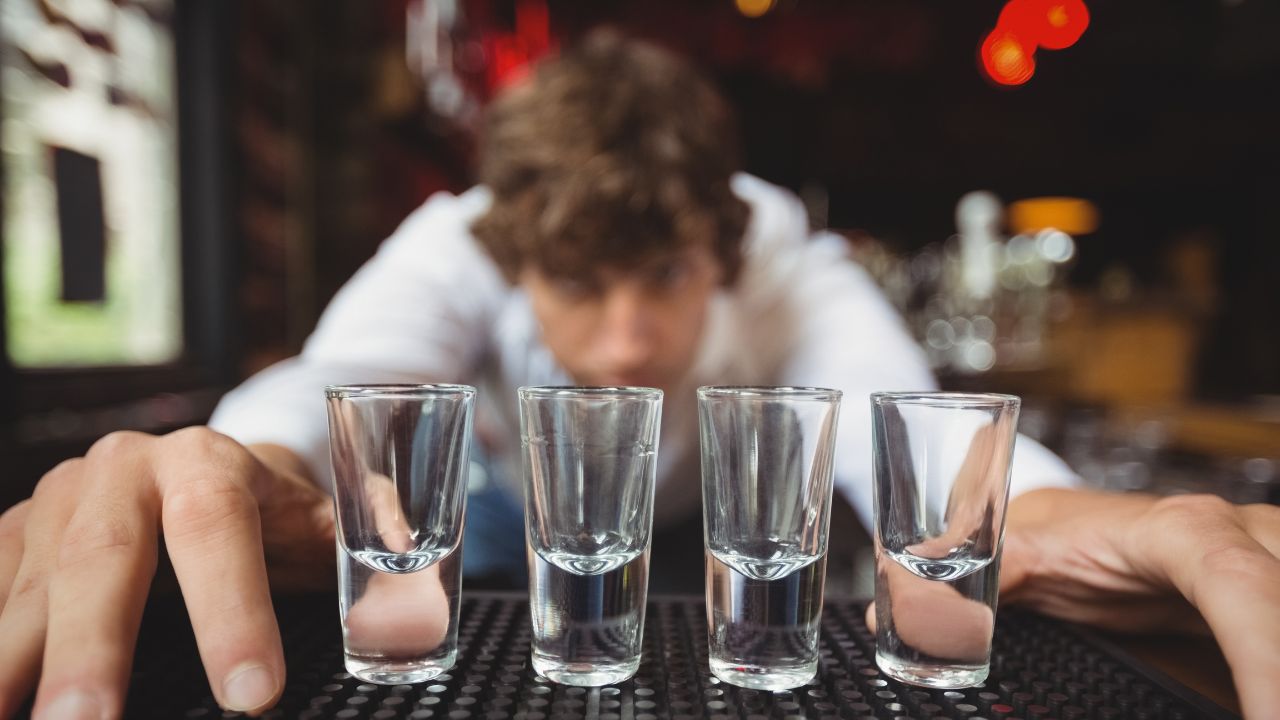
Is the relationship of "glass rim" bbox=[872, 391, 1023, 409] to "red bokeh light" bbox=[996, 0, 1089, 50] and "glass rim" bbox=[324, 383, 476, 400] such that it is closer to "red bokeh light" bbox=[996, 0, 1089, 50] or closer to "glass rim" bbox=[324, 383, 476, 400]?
"glass rim" bbox=[324, 383, 476, 400]

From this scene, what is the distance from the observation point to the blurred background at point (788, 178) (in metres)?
2.05

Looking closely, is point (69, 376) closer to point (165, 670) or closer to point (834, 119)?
point (165, 670)

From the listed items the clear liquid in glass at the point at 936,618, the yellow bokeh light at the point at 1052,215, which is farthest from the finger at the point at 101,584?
Result: the yellow bokeh light at the point at 1052,215

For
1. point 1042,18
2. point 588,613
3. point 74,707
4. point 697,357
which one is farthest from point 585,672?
point 1042,18

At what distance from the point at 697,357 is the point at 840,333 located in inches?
10.0

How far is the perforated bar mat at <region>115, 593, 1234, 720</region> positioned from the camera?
523 millimetres

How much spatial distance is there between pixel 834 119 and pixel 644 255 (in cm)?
723

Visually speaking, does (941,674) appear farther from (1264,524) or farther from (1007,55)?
(1007,55)

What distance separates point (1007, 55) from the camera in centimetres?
580

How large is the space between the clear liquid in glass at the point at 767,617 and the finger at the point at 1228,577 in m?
0.24

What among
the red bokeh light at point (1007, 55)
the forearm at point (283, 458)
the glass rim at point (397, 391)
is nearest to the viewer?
the glass rim at point (397, 391)

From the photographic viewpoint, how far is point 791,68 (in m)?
5.40

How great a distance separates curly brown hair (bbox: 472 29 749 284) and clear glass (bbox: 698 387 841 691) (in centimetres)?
75

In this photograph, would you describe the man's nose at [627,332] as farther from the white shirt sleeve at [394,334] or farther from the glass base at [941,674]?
the glass base at [941,674]
